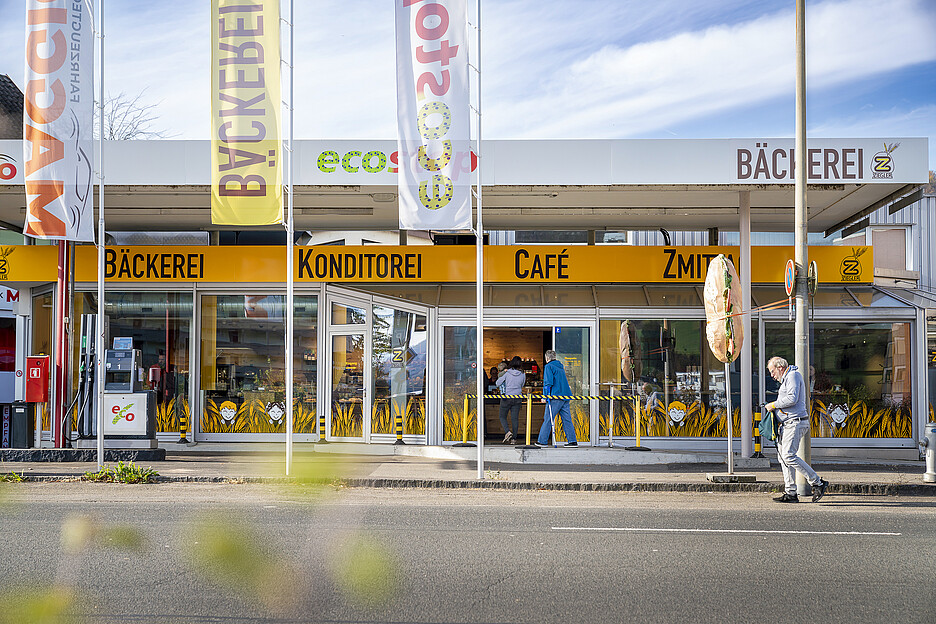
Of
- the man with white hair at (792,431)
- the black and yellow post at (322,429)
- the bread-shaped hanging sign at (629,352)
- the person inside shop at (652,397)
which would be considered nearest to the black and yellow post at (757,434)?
the person inside shop at (652,397)

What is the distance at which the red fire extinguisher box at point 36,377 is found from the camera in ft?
50.1

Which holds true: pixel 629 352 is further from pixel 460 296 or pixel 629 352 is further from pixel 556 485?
pixel 556 485

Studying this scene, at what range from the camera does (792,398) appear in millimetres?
10461

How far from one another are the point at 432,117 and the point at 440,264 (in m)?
4.81

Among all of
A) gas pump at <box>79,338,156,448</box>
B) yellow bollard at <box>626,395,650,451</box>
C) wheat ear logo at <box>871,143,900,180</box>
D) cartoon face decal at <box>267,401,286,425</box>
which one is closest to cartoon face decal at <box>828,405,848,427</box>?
yellow bollard at <box>626,395,650,451</box>

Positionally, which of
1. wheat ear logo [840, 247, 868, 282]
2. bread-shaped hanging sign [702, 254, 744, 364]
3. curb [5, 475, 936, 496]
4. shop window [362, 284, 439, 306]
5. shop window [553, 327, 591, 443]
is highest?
wheat ear logo [840, 247, 868, 282]

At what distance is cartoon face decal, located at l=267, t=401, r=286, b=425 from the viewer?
17.2 meters

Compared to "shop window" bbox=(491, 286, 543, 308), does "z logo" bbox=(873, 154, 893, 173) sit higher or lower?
higher

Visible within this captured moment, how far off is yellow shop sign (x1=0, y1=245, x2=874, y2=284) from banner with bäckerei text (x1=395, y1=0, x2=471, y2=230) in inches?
176

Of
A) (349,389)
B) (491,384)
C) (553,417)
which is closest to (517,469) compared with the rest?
(553,417)

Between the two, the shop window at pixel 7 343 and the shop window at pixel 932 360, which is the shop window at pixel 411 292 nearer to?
the shop window at pixel 932 360

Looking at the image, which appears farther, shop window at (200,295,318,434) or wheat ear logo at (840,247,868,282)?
shop window at (200,295,318,434)

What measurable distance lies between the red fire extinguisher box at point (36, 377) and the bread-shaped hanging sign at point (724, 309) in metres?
11.5

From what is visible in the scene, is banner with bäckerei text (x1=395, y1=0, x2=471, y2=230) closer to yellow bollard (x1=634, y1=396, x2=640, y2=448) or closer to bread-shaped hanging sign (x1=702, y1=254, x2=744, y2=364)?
bread-shaped hanging sign (x1=702, y1=254, x2=744, y2=364)
